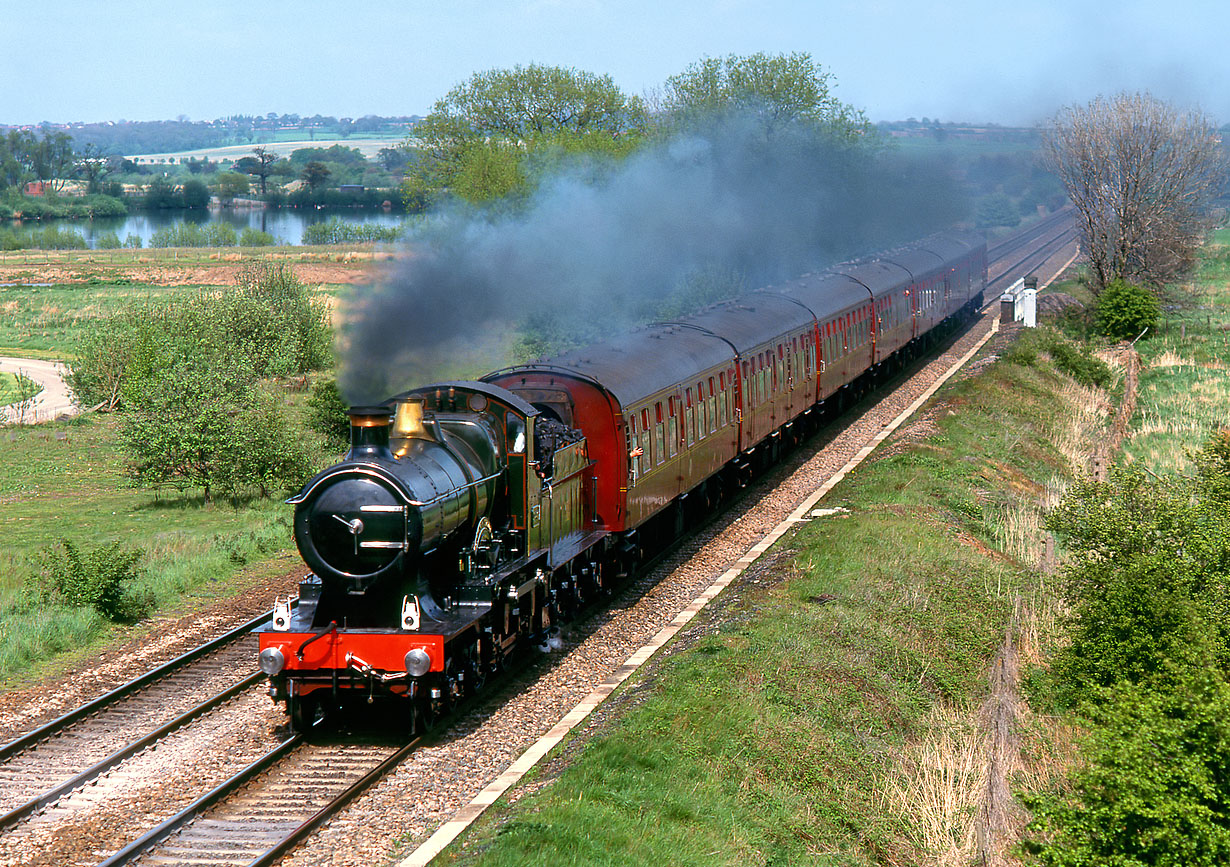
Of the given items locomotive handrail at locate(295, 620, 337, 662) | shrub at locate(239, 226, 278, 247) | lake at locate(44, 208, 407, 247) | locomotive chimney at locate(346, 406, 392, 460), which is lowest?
locomotive handrail at locate(295, 620, 337, 662)

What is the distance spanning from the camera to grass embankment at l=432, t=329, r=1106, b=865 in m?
10.6

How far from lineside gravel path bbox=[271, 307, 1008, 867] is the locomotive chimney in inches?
121

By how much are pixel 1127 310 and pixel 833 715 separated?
4403 cm

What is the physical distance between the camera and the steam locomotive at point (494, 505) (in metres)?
12.3

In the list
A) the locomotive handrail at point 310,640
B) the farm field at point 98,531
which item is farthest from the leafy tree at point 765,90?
the locomotive handrail at point 310,640

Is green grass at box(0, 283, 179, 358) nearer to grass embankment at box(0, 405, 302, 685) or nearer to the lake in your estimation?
grass embankment at box(0, 405, 302, 685)

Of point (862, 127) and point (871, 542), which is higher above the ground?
point (862, 127)

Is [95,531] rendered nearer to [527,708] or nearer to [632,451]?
[632,451]

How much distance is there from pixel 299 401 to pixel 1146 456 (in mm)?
27305

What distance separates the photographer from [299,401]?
43.5 meters

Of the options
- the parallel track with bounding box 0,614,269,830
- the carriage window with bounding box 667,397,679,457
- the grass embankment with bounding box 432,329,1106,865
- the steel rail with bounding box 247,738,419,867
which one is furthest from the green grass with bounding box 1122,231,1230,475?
the parallel track with bounding box 0,614,269,830

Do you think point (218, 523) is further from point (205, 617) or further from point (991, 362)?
point (991, 362)

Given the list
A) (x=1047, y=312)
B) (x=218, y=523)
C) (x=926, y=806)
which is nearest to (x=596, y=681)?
(x=926, y=806)

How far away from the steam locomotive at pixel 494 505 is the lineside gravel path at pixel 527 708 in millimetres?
433
